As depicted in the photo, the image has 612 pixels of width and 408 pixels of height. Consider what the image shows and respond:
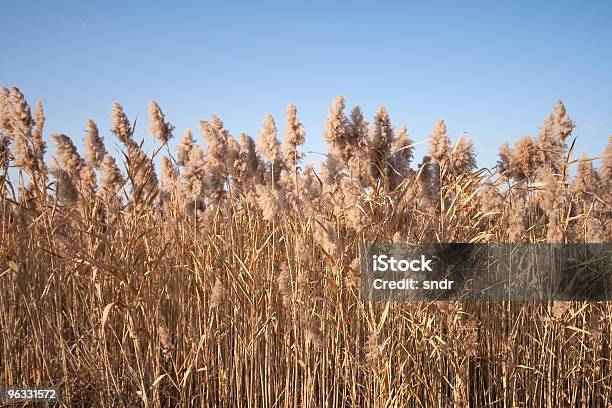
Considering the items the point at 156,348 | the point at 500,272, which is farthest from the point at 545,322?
the point at 156,348

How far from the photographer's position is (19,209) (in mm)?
2828

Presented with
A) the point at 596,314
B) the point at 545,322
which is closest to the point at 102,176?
the point at 545,322

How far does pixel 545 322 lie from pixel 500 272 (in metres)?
0.30

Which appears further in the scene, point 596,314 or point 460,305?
point 596,314

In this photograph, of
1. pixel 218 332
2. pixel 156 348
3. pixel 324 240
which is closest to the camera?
pixel 324 240

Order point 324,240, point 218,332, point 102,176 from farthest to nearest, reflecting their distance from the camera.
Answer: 1. point 102,176
2. point 218,332
3. point 324,240

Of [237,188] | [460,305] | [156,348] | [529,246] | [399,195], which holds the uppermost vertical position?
[237,188]

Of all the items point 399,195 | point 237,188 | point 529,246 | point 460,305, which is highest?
point 237,188

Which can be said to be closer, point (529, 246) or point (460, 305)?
point (460, 305)

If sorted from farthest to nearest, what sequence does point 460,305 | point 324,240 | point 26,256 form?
point 26,256
point 460,305
point 324,240

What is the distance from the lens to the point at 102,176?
3.62 m

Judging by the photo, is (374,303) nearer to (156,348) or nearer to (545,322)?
(545,322)

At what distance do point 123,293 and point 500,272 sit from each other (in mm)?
1812

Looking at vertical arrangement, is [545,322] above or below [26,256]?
below
